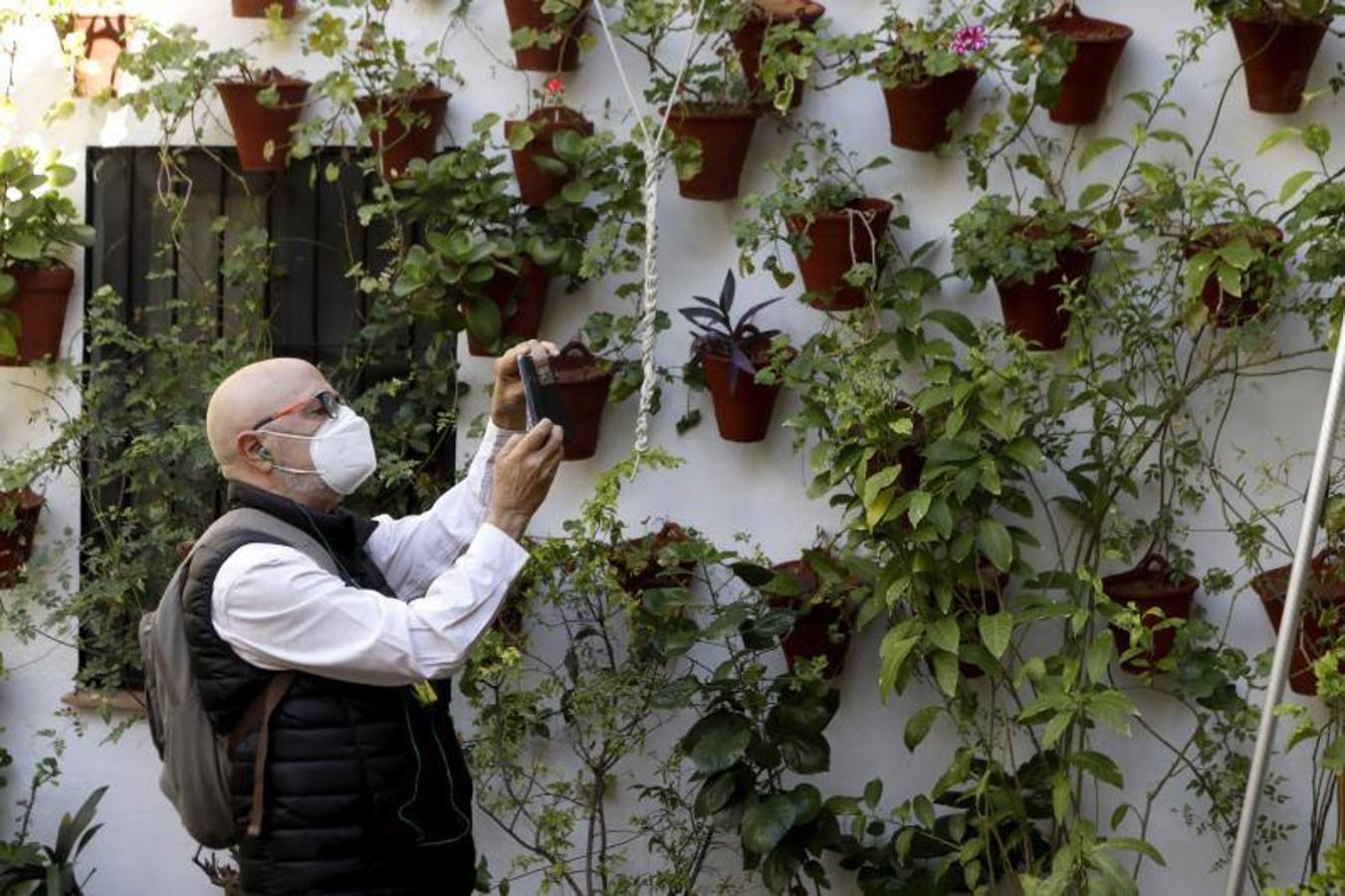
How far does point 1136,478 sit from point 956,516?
21.3 inches

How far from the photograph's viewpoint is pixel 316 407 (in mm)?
3928

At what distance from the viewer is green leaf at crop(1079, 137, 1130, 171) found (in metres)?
4.77

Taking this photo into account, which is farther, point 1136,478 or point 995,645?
point 1136,478

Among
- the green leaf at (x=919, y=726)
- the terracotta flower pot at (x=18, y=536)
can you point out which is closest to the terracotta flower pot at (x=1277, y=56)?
the green leaf at (x=919, y=726)

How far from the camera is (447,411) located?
546cm

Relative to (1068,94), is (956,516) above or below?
below

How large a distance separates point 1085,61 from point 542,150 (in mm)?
1401

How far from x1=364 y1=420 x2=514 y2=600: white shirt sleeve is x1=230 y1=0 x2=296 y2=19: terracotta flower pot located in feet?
6.24

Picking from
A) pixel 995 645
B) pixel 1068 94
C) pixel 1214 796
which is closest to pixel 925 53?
pixel 1068 94

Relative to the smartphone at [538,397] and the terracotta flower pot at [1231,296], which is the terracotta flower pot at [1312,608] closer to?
the terracotta flower pot at [1231,296]

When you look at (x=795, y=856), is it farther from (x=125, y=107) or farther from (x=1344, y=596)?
(x=125, y=107)

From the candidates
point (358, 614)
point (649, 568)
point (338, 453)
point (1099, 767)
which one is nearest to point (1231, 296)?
point (1099, 767)

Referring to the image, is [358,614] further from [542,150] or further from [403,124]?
[403,124]

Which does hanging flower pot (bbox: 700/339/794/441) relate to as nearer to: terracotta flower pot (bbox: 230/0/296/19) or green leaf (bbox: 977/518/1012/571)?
green leaf (bbox: 977/518/1012/571)
